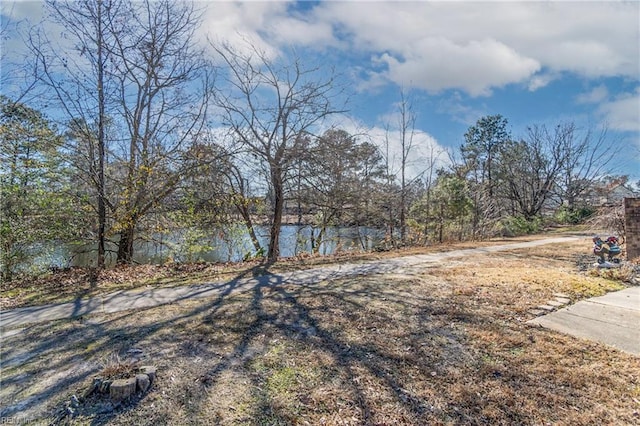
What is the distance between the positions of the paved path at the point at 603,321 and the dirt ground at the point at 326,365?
0.69ft

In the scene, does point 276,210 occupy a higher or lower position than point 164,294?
higher

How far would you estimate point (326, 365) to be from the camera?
2502 mm

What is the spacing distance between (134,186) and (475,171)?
20457mm

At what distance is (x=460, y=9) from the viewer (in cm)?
570

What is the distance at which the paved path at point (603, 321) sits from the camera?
2.96m

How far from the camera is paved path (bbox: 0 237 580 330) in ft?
11.9

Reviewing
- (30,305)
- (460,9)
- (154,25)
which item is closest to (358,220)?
(460,9)

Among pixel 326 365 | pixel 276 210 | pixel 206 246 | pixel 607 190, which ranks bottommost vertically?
pixel 326 365

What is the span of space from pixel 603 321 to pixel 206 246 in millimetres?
6542

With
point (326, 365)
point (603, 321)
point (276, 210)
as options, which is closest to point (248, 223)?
point (276, 210)

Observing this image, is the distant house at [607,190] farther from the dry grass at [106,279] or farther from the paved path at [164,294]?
the dry grass at [106,279]

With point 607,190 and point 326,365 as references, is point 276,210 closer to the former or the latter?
point 326,365

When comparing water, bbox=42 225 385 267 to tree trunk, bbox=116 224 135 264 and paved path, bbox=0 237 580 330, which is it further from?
paved path, bbox=0 237 580 330

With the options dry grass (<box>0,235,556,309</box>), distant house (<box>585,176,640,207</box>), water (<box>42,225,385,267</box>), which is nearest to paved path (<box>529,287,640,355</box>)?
dry grass (<box>0,235,556,309</box>)
